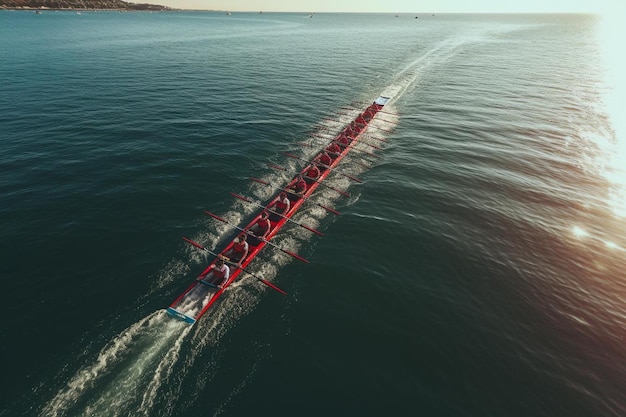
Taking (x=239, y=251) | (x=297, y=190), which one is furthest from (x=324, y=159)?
(x=239, y=251)

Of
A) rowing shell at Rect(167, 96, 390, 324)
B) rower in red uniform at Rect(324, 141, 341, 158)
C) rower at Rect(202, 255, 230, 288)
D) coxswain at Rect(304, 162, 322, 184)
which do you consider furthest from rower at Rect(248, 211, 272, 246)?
rower in red uniform at Rect(324, 141, 341, 158)

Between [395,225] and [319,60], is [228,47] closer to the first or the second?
[319,60]

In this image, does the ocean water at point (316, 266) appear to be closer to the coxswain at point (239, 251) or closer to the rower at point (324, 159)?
the coxswain at point (239, 251)

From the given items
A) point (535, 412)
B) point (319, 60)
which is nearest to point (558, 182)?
point (535, 412)

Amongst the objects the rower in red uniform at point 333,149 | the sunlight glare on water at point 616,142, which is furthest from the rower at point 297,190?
the sunlight glare on water at point 616,142

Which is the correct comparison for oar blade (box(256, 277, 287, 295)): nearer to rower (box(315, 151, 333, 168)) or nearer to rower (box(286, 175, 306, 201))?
rower (box(286, 175, 306, 201))

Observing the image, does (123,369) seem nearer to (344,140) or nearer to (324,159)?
(324,159)
